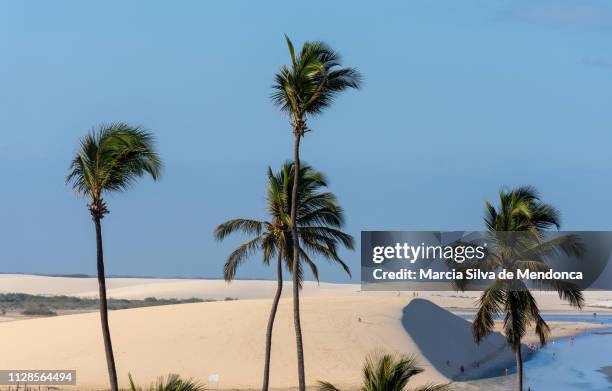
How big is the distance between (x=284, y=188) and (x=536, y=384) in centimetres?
3291

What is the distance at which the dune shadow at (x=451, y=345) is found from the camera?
226 feet

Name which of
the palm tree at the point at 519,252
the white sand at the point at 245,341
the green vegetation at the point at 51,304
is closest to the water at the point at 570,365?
the white sand at the point at 245,341

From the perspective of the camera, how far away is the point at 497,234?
39.2 meters

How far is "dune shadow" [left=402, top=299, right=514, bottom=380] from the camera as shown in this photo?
2712 inches

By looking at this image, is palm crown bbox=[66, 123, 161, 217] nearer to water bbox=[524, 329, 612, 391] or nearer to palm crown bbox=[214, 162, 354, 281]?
palm crown bbox=[214, 162, 354, 281]

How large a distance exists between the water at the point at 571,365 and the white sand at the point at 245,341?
3237mm

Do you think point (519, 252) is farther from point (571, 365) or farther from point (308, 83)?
point (571, 365)

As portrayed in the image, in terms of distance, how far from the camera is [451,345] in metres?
73.7

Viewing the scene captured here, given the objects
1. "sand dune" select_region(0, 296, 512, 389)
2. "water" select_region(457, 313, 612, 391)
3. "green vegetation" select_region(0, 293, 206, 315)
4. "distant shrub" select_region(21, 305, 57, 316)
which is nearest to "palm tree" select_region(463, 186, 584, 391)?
"sand dune" select_region(0, 296, 512, 389)

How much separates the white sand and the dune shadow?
10cm

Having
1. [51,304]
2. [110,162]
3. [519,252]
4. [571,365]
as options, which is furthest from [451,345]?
[51,304]

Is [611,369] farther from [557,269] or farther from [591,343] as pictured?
[557,269]

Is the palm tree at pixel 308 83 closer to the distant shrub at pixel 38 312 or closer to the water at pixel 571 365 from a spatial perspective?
the water at pixel 571 365

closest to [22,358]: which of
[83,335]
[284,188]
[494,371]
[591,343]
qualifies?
[83,335]
